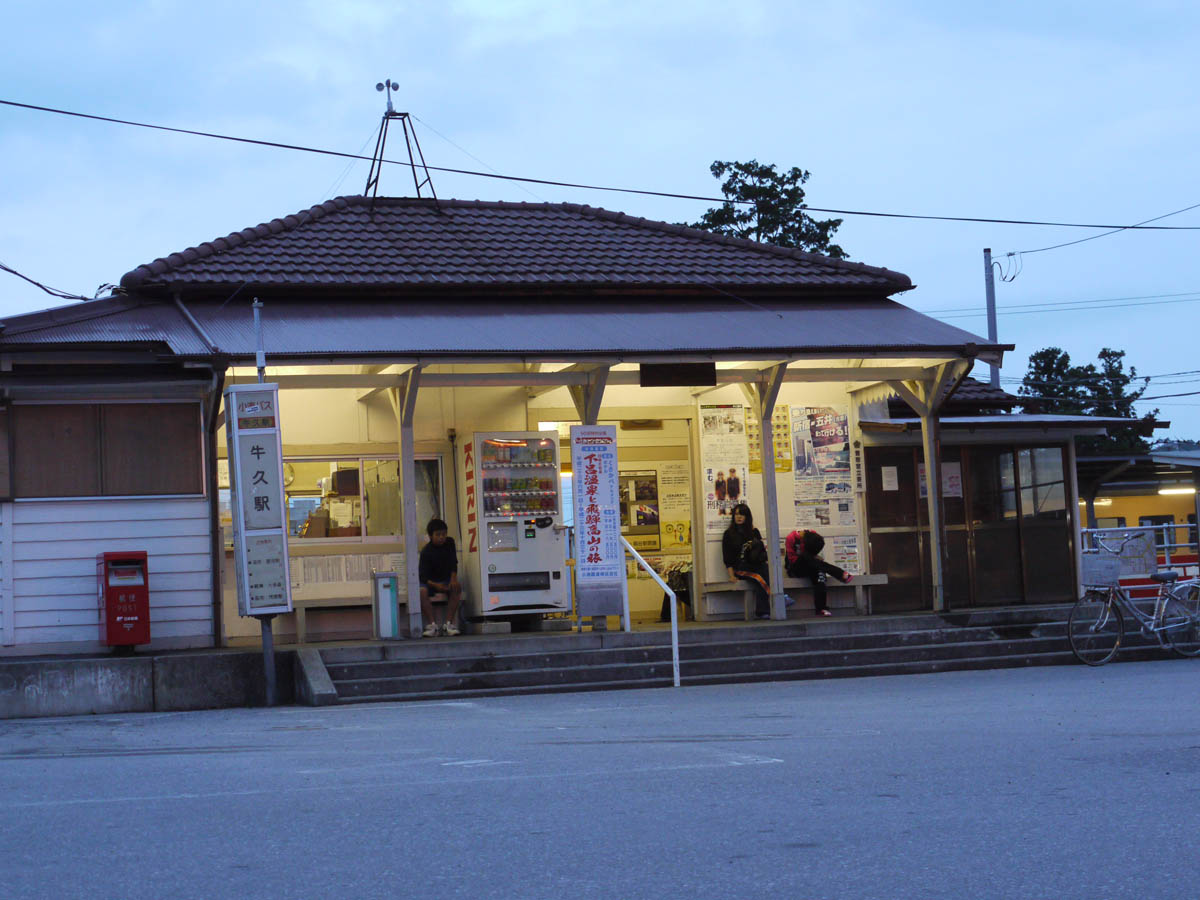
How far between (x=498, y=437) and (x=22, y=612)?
18.6 feet

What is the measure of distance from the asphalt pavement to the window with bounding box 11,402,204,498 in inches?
166

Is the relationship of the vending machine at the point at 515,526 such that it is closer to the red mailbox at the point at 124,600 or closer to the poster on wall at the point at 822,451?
the poster on wall at the point at 822,451

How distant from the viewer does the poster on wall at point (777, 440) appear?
18.4 metres

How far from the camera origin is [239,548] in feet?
43.4

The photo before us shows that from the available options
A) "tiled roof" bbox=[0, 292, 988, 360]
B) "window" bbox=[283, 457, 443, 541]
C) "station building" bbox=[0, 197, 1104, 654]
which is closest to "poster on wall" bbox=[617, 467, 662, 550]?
"station building" bbox=[0, 197, 1104, 654]

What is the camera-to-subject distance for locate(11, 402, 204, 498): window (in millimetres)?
14328

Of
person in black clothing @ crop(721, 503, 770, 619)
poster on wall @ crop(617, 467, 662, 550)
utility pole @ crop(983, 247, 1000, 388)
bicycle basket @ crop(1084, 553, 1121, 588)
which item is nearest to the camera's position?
bicycle basket @ crop(1084, 553, 1121, 588)

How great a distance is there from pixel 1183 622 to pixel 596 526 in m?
6.68

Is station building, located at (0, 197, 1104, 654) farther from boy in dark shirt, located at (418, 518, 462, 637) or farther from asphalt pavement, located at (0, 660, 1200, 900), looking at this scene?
asphalt pavement, located at (0, 660, 1200, 900)

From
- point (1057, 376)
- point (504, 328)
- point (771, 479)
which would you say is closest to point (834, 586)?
point (771, 479)

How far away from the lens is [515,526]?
16.8 meters

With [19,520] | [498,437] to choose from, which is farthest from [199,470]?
[498,437]

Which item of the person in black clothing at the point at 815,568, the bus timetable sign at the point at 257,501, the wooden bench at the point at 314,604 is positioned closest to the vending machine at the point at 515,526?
the wooden bench at the point at 314,604

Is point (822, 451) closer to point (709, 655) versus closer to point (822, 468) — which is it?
point (822, 468)
